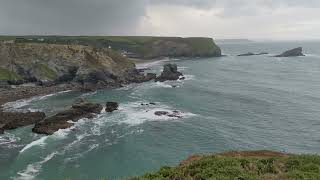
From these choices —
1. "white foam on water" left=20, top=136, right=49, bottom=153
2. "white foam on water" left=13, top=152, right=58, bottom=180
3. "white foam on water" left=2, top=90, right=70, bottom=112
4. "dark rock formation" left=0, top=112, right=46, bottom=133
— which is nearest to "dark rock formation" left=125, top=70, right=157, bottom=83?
"white foam on water" left=2, top=90, right=70, bottom=112

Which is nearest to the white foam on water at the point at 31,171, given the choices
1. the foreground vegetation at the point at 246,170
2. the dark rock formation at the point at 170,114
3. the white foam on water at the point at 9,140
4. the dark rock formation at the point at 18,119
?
the white foam on water at the point at 9,140

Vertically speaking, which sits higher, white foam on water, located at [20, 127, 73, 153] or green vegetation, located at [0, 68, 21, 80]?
green vegetation, located at [0, 68, 21, 80]

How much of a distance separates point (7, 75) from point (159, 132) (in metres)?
65.0

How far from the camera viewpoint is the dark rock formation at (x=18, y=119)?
7400 centimetres

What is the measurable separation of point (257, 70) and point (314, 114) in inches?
3346

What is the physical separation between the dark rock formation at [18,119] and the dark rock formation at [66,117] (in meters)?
4.42

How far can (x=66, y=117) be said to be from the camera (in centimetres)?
7731

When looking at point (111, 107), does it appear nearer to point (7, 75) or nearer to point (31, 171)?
point (31, 171)

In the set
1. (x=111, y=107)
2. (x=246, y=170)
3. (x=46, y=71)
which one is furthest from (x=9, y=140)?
(x=46, y=71)

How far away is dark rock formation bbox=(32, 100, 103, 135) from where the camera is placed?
70750mm

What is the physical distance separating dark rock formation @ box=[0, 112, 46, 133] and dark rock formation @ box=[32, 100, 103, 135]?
4.42 metres

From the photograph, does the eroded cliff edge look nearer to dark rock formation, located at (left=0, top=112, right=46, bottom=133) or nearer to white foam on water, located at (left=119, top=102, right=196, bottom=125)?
white foam on water, located at (left=119, top=102, right=196, bottom=125)

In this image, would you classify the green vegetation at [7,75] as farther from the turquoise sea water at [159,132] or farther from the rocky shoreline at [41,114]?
the turquoise sea water at [159,132]

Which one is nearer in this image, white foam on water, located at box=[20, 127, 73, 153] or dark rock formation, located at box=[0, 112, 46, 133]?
white foam on water, located at box=[20, 127, 73, 153]
